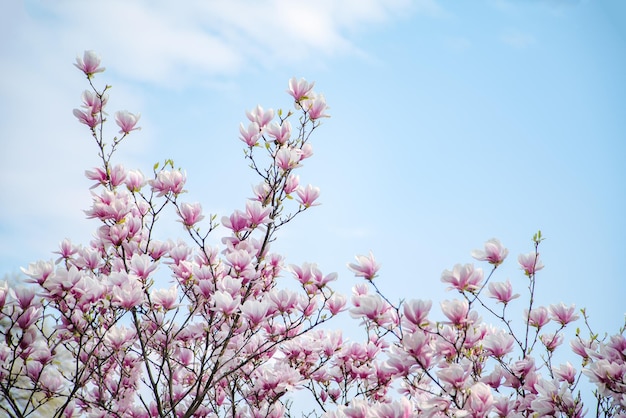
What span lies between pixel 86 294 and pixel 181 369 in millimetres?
1144

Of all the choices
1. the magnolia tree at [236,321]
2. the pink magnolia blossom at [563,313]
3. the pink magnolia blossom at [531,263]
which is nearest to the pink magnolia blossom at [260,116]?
the magnolia tree at [236,321]

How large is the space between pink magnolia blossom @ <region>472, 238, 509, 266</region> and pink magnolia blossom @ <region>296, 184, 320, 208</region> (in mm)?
1216

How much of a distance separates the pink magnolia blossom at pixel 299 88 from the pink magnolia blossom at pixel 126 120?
101cm

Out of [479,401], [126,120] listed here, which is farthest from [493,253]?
[126,120]

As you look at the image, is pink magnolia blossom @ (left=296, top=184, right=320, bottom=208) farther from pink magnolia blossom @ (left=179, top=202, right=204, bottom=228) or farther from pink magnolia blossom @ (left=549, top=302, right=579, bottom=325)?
pink magnolia blossom @ (left=549, top=302, right=579, bottom=325)

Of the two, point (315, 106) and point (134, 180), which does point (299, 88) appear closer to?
point (315, 106)

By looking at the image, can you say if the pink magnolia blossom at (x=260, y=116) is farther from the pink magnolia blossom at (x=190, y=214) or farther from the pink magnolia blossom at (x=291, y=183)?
the pink magnolia blossom at (x=190, y=214)

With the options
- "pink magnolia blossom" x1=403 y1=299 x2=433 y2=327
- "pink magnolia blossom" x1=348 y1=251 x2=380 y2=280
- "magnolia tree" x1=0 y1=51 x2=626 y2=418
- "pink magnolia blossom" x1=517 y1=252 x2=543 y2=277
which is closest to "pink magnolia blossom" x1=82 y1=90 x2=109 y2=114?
"magnolia tree" x1=0 y1=51 x2=626 y2=418

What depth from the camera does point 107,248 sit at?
3936mm

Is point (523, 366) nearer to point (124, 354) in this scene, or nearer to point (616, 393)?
point (616, 393)

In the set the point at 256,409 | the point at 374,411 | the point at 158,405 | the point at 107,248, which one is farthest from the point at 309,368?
the point at 107,248

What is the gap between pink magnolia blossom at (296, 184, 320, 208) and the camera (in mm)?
3850

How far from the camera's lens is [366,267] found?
2939 millimetres

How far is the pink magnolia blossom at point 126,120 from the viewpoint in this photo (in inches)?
156
